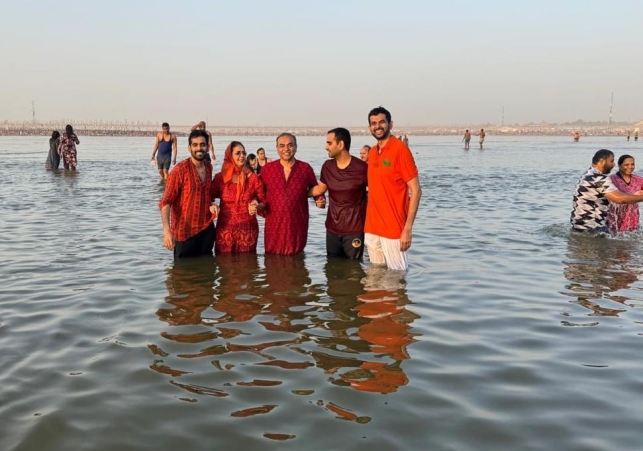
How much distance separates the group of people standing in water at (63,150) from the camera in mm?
22141

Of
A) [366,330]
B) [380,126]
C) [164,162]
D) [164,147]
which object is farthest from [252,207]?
[164,162]

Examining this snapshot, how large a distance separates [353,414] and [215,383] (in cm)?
100

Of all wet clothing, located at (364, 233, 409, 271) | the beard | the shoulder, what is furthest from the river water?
the beard

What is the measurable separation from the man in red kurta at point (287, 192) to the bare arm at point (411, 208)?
1.44 m

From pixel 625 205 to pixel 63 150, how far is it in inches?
791

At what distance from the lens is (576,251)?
834cm

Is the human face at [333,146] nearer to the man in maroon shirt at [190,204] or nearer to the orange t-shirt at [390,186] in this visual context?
the orange t-shirt at [390,186]

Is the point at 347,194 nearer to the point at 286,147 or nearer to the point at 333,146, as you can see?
the point at 333,146

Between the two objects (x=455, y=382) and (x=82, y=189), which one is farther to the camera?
(x=82, y=189)

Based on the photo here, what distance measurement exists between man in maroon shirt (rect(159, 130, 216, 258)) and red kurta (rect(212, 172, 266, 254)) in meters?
0.15

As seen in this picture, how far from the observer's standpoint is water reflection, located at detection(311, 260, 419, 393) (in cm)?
394

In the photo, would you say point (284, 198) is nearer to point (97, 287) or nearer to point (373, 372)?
point (97, 287)

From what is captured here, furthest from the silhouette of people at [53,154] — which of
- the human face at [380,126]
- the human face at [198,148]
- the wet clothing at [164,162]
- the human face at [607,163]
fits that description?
the human face at [607,163]

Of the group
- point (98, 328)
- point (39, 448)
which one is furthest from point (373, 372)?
point (98, 328)
